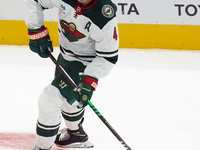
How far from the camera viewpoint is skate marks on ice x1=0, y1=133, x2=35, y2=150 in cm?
251

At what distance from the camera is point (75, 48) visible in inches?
92.5

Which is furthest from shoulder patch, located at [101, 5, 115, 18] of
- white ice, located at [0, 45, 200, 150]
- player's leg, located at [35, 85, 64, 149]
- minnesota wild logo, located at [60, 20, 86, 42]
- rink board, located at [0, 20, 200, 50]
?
rink board, located at [0, 20, 200, 50]

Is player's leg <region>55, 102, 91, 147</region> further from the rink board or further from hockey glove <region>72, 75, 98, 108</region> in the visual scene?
the rink board

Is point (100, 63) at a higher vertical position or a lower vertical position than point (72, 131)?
higher

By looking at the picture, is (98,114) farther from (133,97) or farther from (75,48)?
(133,97)

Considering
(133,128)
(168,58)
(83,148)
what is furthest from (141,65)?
(83,148)

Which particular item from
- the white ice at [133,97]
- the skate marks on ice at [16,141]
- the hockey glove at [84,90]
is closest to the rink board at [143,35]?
the white ice at [133,97]

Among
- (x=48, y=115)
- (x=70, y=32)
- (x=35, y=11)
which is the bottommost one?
(x=48, y=115)

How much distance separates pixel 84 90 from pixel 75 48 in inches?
13.5

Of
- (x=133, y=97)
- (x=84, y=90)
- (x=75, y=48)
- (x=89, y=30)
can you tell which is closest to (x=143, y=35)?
(x=133, y=97)

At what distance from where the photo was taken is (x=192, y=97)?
139 inches

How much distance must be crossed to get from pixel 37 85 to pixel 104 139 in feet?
3.79

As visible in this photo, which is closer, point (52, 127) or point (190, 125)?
point (52, 127)

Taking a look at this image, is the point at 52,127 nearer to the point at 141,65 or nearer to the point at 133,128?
the point at 133,128
